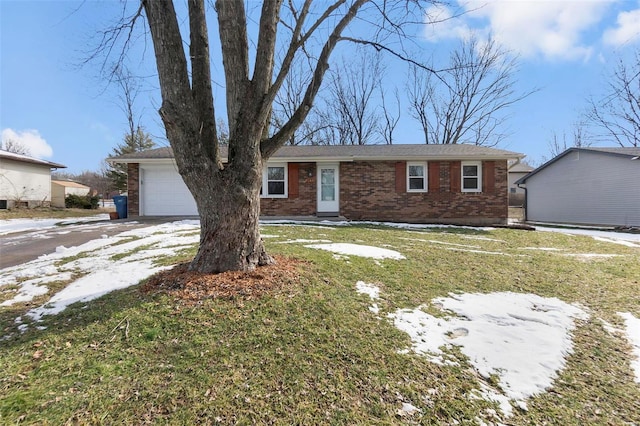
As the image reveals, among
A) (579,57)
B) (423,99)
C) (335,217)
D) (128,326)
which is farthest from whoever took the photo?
(423,99)

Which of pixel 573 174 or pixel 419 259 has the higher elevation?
pixel 573 174

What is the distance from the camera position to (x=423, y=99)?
957 inches

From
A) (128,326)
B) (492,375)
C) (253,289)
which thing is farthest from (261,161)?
(492,375)

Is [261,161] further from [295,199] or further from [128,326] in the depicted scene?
[295,199]

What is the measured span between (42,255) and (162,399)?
6.17 m

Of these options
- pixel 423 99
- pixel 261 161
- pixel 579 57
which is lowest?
pixel 261 161

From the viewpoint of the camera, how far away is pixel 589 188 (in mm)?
15875

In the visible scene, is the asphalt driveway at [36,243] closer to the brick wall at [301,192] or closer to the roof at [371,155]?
the roof at [371,155]

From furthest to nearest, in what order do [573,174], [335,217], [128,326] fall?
1. [573,174]
2. [335,217]
3. [128,326]

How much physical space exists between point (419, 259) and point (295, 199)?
7.91 metres

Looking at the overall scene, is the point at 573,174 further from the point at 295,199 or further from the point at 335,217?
the point at 295,199

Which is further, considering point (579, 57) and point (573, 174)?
point (573, 174)

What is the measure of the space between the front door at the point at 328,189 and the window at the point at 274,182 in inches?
62.2

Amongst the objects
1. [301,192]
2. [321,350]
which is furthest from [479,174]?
[321,350]
